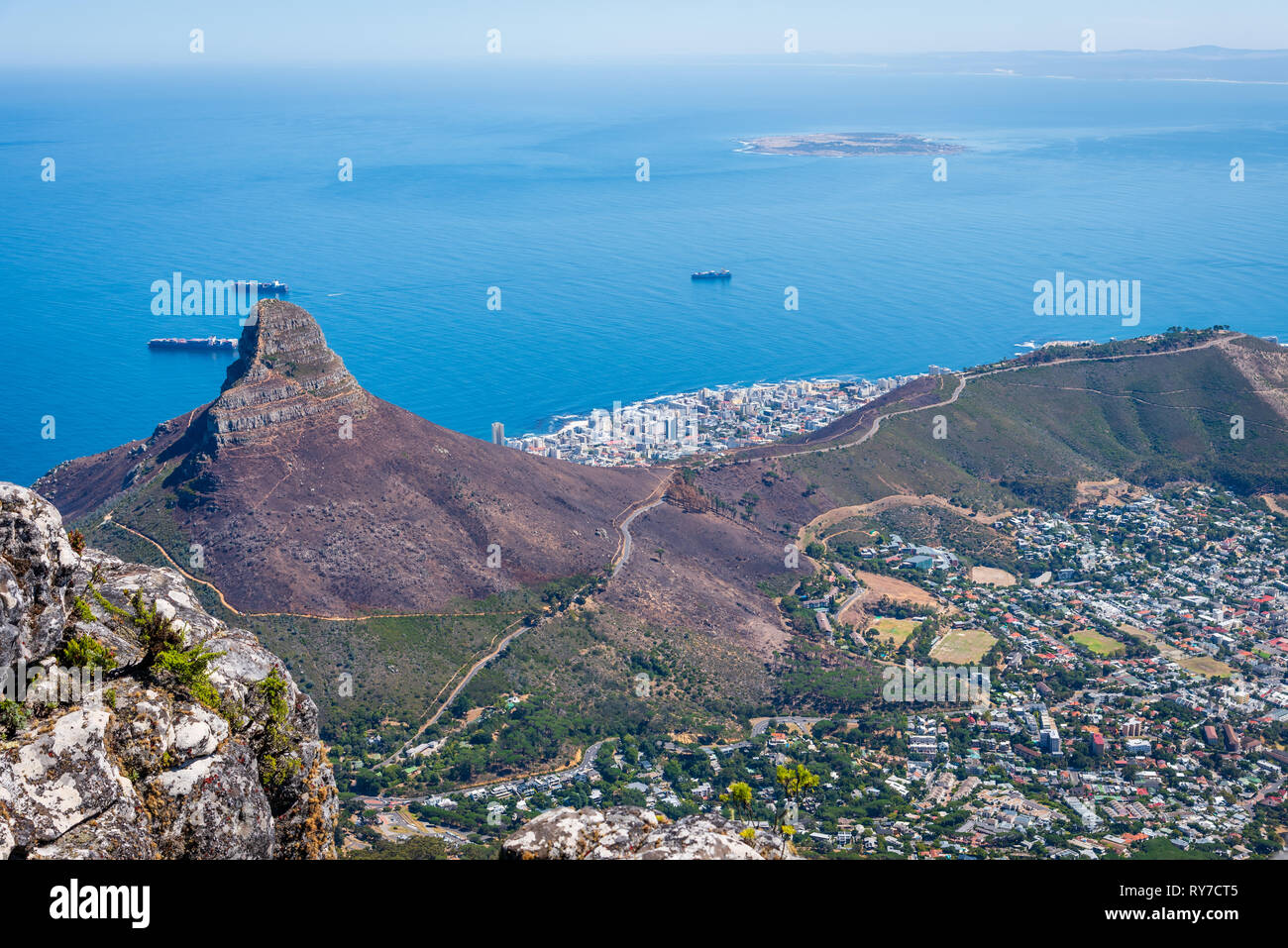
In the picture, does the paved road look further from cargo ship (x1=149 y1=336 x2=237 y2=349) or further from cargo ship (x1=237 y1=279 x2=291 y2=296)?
cargo ship (x1=237 y1=279 x2=291 y2=296)

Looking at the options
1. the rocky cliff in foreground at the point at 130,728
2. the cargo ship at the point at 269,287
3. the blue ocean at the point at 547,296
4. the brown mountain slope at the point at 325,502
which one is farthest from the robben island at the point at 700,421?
the rocky cliff in foreground at the point at 130,728

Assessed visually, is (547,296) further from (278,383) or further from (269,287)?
(278,383)

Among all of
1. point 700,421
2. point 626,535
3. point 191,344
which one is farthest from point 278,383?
point 191,344

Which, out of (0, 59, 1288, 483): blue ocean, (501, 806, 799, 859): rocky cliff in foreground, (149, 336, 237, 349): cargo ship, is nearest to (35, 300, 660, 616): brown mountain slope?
(0, 59, 1288, 483): blue ocean
